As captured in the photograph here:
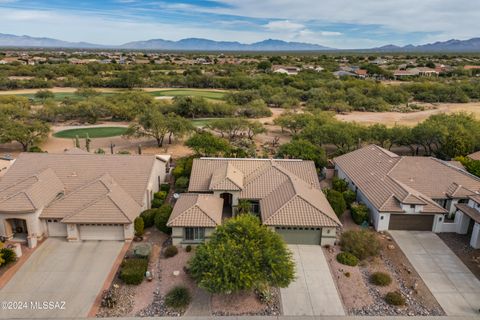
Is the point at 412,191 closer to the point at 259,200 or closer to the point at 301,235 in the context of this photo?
the point at 301,235

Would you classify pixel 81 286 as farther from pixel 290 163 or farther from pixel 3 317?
pixel 290 163

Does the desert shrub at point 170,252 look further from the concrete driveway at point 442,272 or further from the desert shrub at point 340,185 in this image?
the desert shrub at point 340,185

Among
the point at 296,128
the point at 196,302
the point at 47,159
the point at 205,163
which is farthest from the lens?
the point at 296,128

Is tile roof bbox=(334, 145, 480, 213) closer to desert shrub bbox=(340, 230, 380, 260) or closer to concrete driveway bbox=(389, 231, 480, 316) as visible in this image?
concrete driveway bbox=(389, 231, 480, 316)

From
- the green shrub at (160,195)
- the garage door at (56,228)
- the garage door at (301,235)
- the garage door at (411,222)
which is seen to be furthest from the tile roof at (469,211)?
the garage door at (56,228)

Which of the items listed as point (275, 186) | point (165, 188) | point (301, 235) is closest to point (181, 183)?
point (165, 188)

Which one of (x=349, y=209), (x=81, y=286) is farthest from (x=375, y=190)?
(x=81, y=286)
